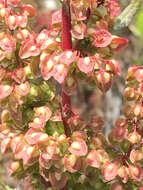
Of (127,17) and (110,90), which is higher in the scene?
(127,17)

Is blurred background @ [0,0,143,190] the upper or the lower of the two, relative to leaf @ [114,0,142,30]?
lower

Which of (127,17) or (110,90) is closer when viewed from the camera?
(127,17)

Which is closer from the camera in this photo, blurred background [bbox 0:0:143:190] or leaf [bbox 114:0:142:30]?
leaf [bbox 114:0:142:30]

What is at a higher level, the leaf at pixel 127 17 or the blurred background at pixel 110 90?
the leaf at pixel 127 17

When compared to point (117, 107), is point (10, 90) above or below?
above

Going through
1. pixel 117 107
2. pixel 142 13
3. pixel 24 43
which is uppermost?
pixel 24 43

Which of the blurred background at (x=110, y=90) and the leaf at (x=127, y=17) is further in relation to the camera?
the blurred background at (x=110, y=90)

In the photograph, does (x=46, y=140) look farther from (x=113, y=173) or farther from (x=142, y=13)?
(x=142, y=13)

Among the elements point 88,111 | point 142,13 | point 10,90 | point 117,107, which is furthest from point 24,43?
point 88,111
